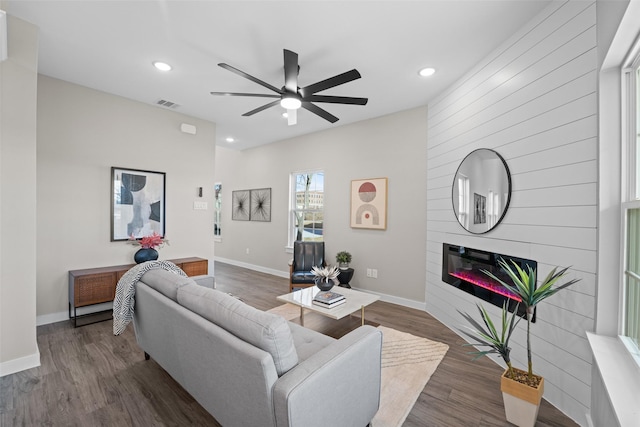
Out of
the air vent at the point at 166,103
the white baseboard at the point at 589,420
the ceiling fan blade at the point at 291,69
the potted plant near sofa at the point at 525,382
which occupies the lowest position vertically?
the white baseboard at the point at 589,420

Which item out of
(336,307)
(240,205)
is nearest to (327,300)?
(336,307)

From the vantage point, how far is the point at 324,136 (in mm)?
5121

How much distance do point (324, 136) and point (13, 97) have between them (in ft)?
12.8

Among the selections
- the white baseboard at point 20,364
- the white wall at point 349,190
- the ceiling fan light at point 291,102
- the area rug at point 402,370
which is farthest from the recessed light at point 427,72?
the white baseboard at point 20,364

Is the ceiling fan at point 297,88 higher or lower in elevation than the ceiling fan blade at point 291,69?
lower

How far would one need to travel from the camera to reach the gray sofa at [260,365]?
1211 mm

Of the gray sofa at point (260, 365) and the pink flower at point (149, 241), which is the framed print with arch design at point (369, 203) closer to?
the gray sofa at point (260, 365)

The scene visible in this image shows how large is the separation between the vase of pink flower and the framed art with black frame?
101 mm

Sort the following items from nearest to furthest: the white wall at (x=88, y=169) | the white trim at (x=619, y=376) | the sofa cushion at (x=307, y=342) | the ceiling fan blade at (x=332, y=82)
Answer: the white trim at (x=619, y=376) → the sofa cushion at (x=307, y=342) → the ceiling fan blade at (x=332, y=82) → the white wall at (x=88, y=169)

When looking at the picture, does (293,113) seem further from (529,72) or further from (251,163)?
(251,163)

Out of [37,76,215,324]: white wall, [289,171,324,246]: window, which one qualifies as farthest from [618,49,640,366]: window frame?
[37,76,215,324]: white wall

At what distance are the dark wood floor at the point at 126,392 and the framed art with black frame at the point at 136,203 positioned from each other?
4.54 feet

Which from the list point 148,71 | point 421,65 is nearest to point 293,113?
point 421,65

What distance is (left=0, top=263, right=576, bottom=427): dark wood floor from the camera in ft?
5.91
